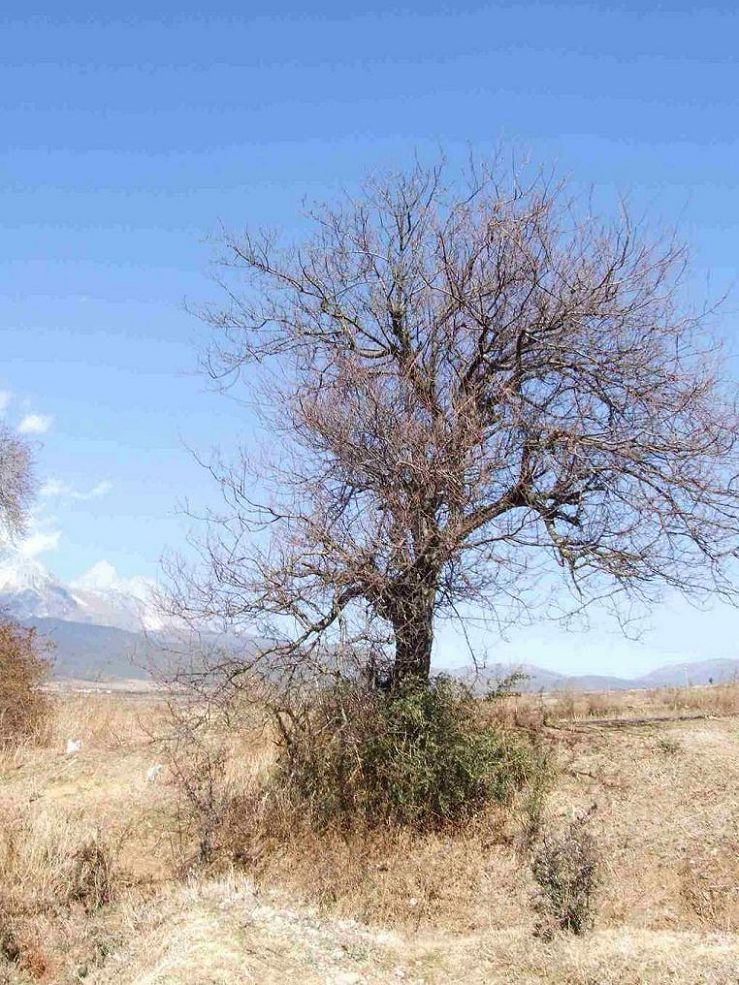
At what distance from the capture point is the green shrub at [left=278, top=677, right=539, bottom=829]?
11734mm

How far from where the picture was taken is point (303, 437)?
13344 mm

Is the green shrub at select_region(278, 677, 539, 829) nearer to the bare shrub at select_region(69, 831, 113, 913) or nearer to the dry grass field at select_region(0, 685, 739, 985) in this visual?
the dry grass field at select_region(0, 685, 739, 985)

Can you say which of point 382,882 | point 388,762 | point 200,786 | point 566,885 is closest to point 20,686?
point 200,786

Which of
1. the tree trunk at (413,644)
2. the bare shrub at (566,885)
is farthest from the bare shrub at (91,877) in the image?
the bare shrub at (566,885)

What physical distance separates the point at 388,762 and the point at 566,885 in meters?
3.34

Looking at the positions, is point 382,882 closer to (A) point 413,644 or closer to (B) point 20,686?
(A) point 413,644

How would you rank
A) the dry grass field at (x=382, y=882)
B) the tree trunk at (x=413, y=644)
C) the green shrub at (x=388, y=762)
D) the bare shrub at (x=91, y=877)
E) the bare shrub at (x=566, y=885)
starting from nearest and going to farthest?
1. the dry grass field at (x=382, y=882)
2. the bare shrub at (x=566, y=885)
3. the bare shrub at (x=91, y=877)
4. the green shrub at (x=388, y=762)
5. the tree trunk at (x=413, y=644)

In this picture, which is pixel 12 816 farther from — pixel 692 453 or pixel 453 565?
pixel 692 453

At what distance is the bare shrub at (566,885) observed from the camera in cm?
874

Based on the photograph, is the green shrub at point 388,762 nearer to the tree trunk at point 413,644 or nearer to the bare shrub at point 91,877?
the tree trunk at point 413,644

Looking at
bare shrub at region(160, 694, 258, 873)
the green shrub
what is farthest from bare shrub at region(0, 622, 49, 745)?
the green shrub

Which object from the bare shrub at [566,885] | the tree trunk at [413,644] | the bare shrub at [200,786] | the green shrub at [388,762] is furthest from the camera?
the tree trunk at [413,644]

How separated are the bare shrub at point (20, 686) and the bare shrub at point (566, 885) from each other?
12457 mm

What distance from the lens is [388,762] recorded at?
11883mm
